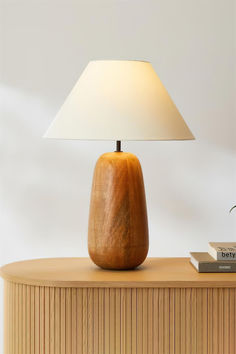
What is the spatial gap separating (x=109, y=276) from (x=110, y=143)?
2.70 feet

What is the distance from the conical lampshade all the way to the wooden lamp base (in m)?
0.17

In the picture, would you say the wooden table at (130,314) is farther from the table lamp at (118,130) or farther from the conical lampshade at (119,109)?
the conical lampshade at (119,109)

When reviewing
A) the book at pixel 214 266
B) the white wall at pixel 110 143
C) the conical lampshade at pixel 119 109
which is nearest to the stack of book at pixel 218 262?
the book at pixel 214 266

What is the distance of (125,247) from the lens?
198cm

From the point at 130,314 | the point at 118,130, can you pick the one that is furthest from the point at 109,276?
the point at 118,130

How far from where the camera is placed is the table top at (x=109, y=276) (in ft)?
6.08

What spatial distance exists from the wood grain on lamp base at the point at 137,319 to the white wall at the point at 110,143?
0.77 metres

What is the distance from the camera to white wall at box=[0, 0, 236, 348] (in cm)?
261

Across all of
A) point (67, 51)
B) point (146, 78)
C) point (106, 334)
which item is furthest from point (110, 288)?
point (67, 51)

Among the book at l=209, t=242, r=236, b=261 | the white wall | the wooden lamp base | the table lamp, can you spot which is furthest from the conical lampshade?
the white wall

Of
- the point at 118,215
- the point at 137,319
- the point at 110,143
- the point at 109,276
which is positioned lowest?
the point at 137,319

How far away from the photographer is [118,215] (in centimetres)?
198

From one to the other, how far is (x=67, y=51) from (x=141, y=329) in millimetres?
1219

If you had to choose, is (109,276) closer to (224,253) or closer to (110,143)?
(224,253)
